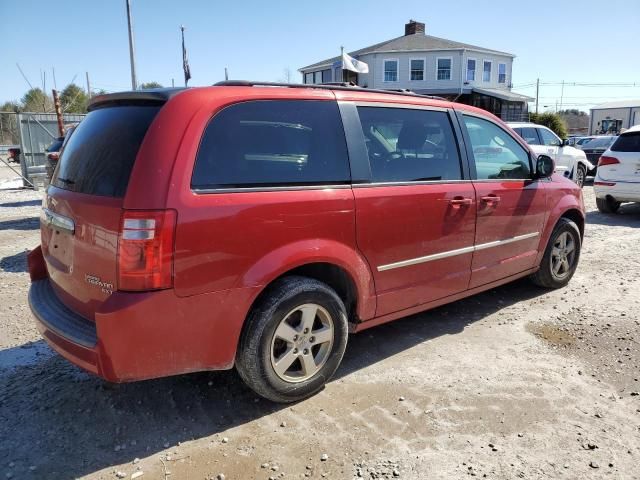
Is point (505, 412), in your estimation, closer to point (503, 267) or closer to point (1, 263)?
point (503, 267)

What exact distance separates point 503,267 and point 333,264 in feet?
6.74

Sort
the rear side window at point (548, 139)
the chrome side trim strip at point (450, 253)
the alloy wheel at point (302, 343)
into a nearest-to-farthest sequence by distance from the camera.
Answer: the alloy wheel at point (302, 343), the chrome side trim strip at point (450, 253), the rear side window at point (548, 139)

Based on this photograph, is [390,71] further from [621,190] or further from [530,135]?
[621,190]

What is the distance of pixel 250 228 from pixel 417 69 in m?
37.3

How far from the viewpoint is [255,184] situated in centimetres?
287

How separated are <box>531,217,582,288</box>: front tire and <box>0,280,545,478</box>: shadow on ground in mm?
2051

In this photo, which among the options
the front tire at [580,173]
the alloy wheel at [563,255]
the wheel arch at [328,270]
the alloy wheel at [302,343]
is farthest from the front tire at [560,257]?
the front tire at [580,173]

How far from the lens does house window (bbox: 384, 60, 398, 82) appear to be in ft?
121

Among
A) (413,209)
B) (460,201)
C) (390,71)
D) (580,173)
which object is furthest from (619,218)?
(390,71)

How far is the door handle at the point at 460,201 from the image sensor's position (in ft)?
12.8

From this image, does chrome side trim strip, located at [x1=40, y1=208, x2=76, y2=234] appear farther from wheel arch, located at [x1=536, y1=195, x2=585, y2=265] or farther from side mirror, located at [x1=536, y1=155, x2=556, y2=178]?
wheel arch, located at [x1=536, y1=195, x2=585, y2=265]

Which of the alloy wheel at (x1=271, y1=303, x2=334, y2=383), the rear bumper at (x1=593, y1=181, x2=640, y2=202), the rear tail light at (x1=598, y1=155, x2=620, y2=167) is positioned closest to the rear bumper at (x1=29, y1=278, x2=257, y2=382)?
the alloy wheel at (x1=271, y1=303, x2=334, y2=383)

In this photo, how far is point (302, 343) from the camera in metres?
3.18

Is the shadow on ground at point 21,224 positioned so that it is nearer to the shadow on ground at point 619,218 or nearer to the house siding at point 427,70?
the shadow on ground at point 619,218
